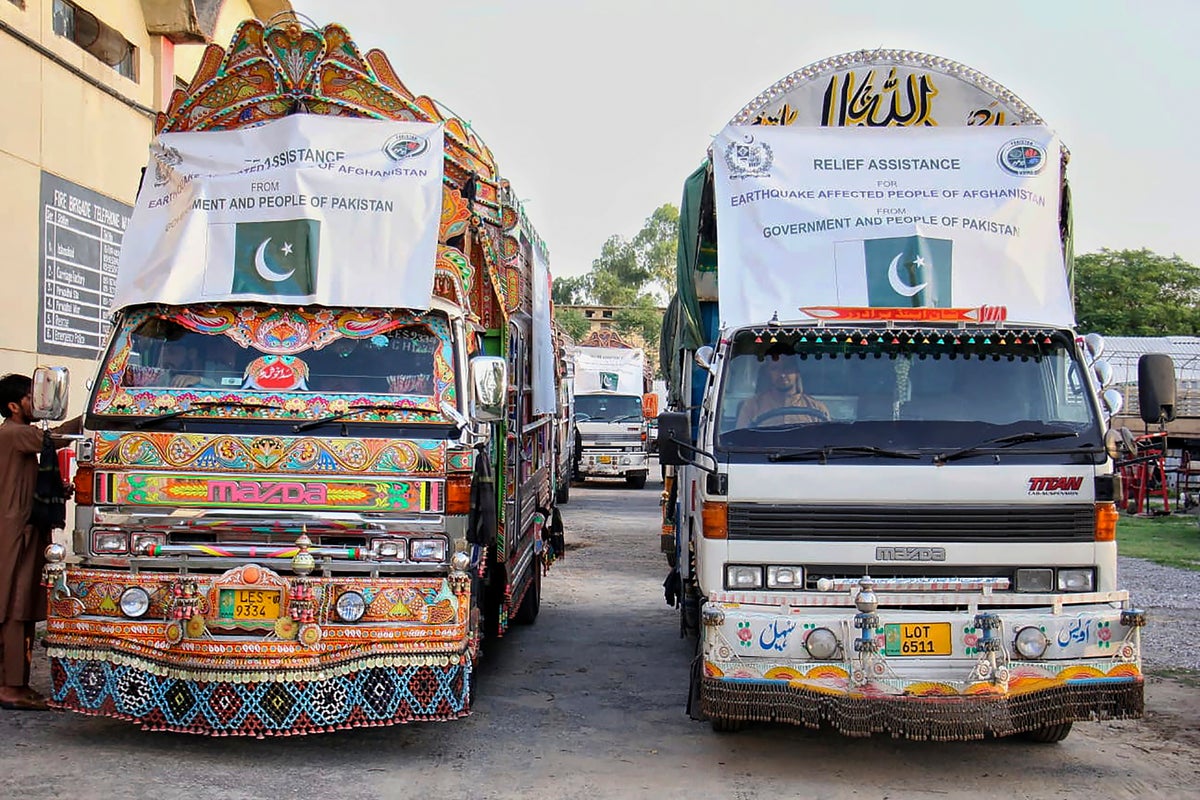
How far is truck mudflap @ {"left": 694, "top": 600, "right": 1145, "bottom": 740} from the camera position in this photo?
18.2 ft

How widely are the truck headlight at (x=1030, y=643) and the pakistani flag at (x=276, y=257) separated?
4047 mm

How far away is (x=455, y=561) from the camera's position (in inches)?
232

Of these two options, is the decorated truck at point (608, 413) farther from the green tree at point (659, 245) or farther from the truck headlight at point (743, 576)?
the green tree at point (659, 245)

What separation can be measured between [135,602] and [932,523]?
394 centimetres

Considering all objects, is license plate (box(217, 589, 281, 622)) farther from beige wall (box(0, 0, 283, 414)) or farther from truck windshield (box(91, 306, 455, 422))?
beige wall (box(0, 0, 283, 414))

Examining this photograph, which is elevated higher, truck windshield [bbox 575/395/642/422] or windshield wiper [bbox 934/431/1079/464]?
truck windshield [bbox 575/395/642/422]

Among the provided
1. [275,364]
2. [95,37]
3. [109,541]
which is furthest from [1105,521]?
[95,37]

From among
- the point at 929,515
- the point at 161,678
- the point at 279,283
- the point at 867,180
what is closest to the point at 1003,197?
the point at 867,180

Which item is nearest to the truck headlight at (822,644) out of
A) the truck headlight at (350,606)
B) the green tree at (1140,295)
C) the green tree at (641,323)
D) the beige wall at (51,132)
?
the truck headlight at (350,606)

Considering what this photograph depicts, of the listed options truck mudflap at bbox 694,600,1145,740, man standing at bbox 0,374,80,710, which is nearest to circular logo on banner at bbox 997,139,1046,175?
truck mudflap at bbox 694,600,1145,740

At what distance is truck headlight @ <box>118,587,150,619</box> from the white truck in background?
2067cm

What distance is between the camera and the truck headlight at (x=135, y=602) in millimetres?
5777

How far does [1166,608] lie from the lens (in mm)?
11727

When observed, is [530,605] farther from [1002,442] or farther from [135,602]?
[1002,442]
